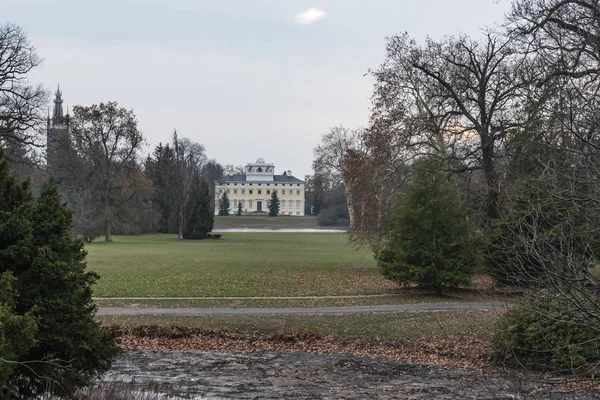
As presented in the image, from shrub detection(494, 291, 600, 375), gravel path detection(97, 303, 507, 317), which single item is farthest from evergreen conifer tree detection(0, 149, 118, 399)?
gravel path detection(97, 303, 507, 317)

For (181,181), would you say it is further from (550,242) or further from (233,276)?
(550,242)

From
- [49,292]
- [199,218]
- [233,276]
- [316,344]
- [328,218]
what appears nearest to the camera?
[49,292]

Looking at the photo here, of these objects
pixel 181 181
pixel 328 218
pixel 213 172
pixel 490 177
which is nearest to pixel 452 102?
pixel 490 177

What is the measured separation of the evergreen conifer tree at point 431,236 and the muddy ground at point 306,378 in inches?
382

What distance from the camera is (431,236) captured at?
22.7 m

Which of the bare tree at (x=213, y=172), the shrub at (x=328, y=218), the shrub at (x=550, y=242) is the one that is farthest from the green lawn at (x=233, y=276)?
the bare tree at (x=213, y=172)

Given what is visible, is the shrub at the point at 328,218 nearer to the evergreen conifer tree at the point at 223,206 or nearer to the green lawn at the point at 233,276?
the evergreen conifer tree at the point at 223,206

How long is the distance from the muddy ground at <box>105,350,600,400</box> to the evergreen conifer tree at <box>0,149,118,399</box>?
214 centimetres

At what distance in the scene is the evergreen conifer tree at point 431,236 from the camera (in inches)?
876

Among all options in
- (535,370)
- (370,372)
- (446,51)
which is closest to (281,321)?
(370,372)

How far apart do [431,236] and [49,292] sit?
1687 cm

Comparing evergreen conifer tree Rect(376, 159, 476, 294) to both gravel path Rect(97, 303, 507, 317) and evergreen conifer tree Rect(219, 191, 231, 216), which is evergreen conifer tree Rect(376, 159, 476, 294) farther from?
evergreen conifer tree Rect(219, 191, 231, 216)

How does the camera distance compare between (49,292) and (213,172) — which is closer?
(49,292)

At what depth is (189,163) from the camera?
86.3 metres
